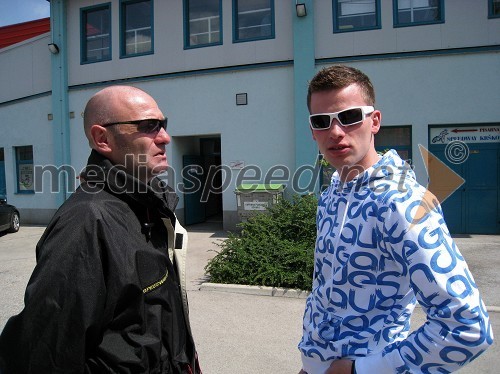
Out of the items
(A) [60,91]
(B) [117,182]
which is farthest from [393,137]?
(A) [60,91]

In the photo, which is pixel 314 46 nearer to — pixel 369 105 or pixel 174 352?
pixel 369 105

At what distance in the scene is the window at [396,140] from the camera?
33.4ft

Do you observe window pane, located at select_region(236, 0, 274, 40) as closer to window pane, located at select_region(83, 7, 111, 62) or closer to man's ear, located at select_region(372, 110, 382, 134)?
window pane, located at select_region(83, 7, 111, 62)

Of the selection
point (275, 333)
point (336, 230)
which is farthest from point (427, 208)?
point (275, 333)

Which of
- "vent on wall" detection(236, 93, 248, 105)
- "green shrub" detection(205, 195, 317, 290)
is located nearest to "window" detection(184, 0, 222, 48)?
"vent on wall" detection(236, 93, 248, 105)

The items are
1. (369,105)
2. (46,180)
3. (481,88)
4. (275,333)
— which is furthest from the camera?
(46,180)

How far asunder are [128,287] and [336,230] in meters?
0.86

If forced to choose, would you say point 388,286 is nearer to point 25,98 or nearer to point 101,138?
point 101,138

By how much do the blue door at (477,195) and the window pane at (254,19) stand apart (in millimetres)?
5629

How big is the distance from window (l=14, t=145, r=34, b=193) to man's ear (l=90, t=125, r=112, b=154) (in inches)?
572

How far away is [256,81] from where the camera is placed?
10945mm

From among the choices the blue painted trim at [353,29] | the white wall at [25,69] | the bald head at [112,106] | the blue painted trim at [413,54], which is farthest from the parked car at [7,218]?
the bald head at [112,106]

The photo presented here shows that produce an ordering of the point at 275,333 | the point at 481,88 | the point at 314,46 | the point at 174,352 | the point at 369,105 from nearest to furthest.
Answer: the point at 174,352 < the point at 369,105 < the point at 275,333 < the point at 481,88 < the point at 314,46

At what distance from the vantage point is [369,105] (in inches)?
66.1
